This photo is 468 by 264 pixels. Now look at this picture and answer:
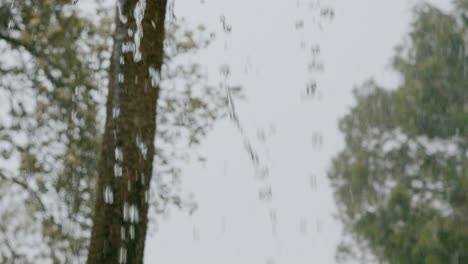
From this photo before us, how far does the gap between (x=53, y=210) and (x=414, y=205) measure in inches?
573

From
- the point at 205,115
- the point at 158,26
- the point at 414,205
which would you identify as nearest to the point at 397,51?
the point at 414,205

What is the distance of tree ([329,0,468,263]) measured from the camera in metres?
19.0

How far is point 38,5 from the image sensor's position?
7.12 m

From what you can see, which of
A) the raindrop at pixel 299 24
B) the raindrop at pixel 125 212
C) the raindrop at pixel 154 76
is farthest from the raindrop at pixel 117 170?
the raindrop at pixel 299 24

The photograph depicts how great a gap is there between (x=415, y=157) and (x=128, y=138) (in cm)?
2127

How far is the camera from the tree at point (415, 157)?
750 inches

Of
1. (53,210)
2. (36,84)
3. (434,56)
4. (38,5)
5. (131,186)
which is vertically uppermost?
(434,56)

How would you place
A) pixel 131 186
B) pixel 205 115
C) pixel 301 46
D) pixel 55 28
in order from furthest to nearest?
1. pixel 205 115
2. pixel 55 28
3. pixel 301 46
4. pixel 131 186

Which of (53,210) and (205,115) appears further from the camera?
(205,115)

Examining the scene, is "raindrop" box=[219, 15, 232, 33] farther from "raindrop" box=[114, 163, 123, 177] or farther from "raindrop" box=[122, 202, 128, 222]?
"raindrop" box=[122, 202, 128, 222]

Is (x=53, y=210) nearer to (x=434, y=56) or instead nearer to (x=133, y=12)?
(x=133, y=12)

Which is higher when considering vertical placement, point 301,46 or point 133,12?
point 301,46

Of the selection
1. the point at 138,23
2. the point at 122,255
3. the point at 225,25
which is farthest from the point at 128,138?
the point at 225,25

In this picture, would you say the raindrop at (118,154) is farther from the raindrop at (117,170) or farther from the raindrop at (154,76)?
the raindrop at (154,76)
